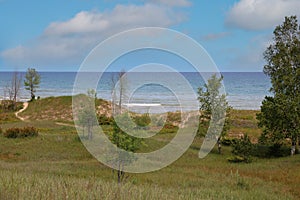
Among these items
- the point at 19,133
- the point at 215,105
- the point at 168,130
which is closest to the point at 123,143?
the point at 215,105

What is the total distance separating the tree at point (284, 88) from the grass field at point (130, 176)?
2449 millimetres

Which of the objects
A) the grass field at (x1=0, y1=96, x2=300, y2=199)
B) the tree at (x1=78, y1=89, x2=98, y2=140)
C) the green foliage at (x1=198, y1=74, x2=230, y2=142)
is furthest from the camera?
the tree at (x1=78, y1=89, x2=98, y2=140)

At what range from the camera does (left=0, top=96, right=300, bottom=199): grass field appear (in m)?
Result: 5.70

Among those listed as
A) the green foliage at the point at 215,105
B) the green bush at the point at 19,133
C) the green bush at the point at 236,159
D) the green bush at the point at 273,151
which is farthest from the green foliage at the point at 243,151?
the green bush at the point at 19,133

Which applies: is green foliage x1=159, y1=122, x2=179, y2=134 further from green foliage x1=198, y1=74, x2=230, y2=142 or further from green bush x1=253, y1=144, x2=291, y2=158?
green bush x1=253, y1=144, x2=291, y2=158

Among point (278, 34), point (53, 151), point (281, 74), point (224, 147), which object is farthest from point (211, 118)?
point (53, 151)

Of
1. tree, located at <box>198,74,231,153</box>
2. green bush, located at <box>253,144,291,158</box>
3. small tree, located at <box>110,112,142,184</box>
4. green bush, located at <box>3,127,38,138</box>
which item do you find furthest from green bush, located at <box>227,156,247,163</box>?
green bush, located at <box>3,127,38,138</box>

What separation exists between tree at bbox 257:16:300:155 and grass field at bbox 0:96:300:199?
2449mm

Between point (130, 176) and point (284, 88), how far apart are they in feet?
53.0

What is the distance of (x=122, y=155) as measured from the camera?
17516 mm

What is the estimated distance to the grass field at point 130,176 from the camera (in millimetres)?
5695

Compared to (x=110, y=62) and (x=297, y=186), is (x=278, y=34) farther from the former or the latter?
(x=110, y=62)

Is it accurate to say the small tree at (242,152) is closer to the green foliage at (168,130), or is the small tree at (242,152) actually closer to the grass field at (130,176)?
the grass field at (130,176)

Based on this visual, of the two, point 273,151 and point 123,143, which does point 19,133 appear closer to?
point 123,143
